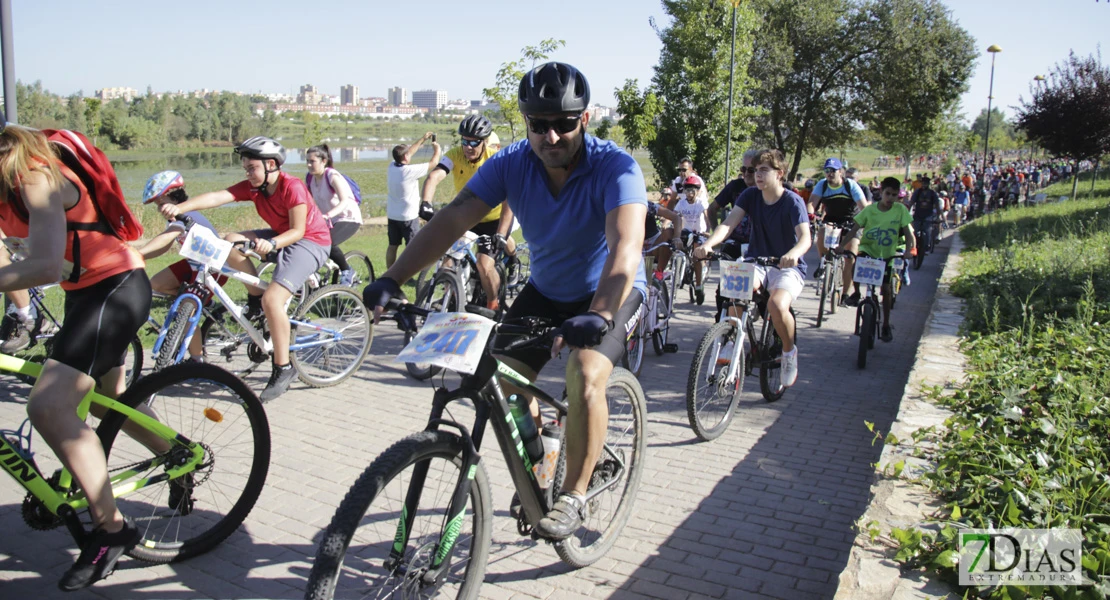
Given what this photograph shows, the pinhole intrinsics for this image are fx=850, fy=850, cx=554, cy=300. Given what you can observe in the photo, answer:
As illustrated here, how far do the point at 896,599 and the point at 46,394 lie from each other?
329 centimetres

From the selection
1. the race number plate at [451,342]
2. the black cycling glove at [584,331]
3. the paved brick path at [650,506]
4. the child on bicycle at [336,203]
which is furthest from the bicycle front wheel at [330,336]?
the black cycling glove at [584,331]

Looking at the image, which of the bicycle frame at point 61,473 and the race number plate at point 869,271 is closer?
the bicycle frame at point 61,473

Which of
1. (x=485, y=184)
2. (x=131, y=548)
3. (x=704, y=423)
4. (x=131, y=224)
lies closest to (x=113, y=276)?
(x=131, y=224)

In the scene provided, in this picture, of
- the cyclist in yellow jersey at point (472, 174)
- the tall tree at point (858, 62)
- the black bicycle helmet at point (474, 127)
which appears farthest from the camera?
the tall tree at point (858, 62)

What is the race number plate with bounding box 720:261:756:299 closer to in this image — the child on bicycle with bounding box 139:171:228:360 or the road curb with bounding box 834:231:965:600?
the road curb with bounding box 834:231:965:600

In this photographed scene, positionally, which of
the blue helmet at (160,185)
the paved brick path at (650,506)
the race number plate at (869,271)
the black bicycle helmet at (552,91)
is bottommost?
the paved brick path at (650,506)

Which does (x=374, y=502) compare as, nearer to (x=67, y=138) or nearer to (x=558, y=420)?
(x=558, y=420)

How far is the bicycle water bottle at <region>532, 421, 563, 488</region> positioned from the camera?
3.41 m

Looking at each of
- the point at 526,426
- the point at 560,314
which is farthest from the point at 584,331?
the point at 560,314

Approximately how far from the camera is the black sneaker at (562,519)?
10.9 ft

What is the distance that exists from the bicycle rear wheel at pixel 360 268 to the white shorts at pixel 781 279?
523 cm

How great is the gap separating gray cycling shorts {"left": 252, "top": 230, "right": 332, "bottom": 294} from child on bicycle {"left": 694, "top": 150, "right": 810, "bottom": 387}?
3055 millimetres

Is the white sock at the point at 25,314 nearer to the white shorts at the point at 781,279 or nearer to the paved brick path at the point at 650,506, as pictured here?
the paved brick path at the point at 650,506

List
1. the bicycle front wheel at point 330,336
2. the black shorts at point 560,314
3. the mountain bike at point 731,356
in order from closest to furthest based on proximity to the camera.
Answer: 1. the black shorts at point 560,314
2. the mountain bike at point 731,356
3. the bicycle front wheel at point 330,336
